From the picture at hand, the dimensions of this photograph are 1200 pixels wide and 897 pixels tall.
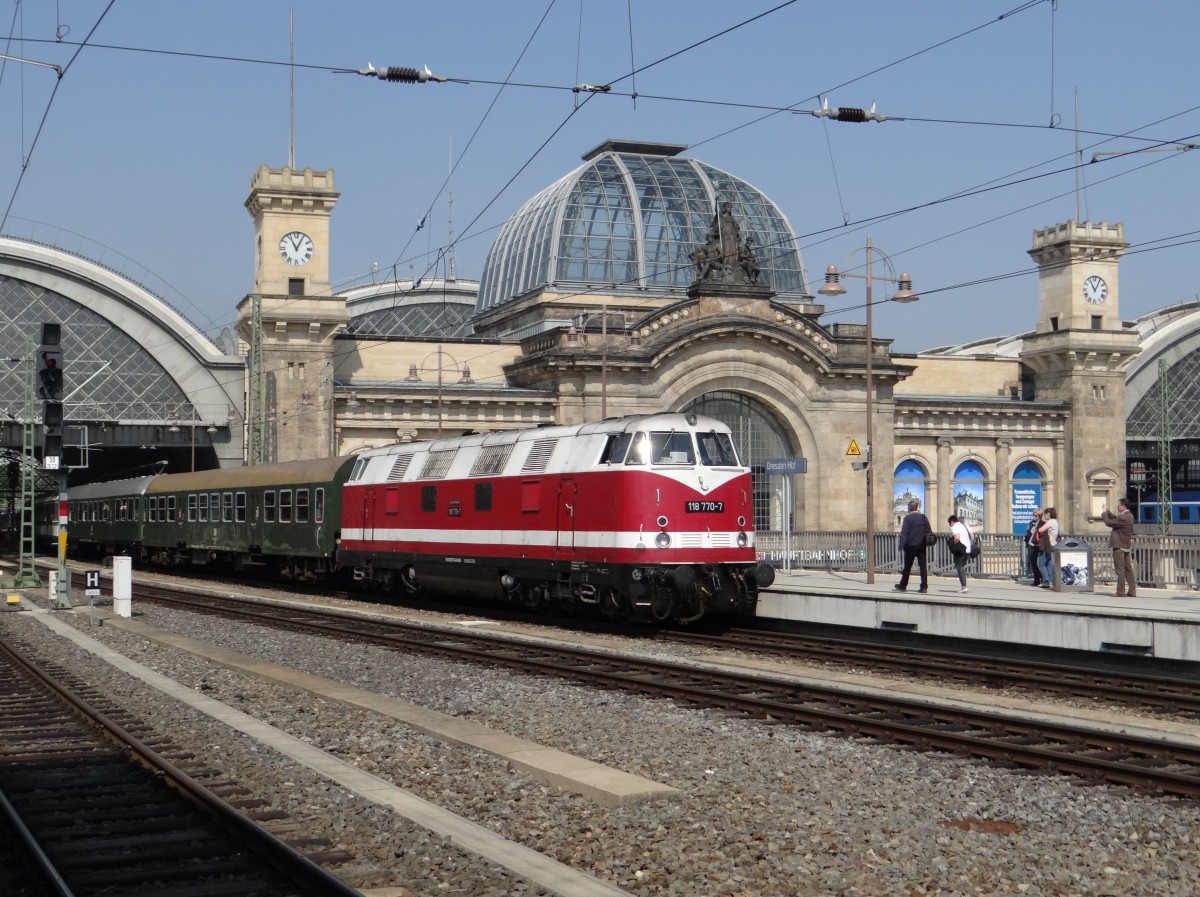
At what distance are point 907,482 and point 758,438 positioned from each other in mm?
9010

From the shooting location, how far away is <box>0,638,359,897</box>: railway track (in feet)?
30.1

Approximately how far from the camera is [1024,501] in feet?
258

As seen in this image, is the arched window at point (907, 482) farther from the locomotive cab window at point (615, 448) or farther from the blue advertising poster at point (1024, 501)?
the locomotive cab window at point (615, 448)

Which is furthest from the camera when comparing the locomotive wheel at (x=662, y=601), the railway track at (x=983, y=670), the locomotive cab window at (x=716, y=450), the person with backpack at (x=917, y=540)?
the person with backpack at (x=917, y=540)

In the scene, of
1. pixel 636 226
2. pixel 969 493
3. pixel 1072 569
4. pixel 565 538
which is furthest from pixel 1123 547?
pixel 636 226

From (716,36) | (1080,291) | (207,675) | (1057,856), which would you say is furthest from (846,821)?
(1080,291)

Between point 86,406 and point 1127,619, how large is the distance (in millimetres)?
60039

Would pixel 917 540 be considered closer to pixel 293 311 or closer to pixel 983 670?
pixel 983 670

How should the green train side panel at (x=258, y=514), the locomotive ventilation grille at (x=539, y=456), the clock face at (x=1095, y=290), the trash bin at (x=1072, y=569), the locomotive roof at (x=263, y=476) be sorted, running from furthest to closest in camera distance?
the clock face at (x=1095, y=290) < the locomotive roof at (x=263, y=476) < the green train side panel at (x=258, y=514) < the trash bin at (x=1072, y=569) < the locomotive ventilation grille at (x=539, y=456)

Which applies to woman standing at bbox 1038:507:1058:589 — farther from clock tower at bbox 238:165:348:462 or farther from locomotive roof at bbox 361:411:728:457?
clock tower at bbox 238:165:348:462

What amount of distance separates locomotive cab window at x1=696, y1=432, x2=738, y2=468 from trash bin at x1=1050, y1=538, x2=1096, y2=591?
8521 millimetres

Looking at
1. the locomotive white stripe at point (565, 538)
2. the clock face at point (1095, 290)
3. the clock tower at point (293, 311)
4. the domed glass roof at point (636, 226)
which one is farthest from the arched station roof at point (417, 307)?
the locomotive white stripe at point (565, 538)

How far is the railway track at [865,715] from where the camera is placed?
13219 mm

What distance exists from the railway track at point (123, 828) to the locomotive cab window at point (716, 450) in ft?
43.6
